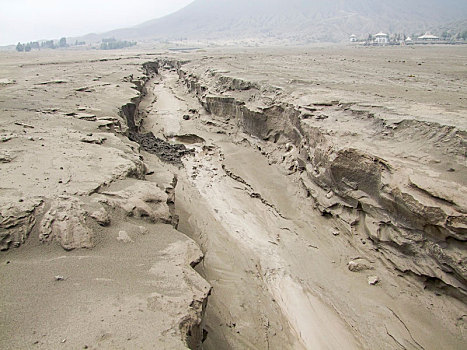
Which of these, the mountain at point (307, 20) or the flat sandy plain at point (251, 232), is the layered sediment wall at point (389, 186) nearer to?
the flat sandy plain at point (251, 232)

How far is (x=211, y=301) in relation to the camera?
5.12 m

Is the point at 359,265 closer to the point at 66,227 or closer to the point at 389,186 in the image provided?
the point at 389,186

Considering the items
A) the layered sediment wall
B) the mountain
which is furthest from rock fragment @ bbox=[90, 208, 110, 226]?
the mountain

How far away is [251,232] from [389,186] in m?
3.36

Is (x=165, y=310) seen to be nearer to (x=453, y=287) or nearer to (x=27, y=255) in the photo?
(x=27, y=255)

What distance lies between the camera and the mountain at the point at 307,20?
112438 millimetres

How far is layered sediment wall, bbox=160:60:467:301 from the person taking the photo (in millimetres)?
4820

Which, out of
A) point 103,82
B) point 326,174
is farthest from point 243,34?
point 326,174

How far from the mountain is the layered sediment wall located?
10497 cm

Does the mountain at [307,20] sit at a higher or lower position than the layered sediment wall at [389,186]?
higher

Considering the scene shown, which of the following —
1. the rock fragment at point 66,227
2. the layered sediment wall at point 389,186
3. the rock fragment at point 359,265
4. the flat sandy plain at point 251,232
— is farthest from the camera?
the rock fragment at point 359,265

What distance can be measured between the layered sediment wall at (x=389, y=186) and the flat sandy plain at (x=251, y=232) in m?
0.03

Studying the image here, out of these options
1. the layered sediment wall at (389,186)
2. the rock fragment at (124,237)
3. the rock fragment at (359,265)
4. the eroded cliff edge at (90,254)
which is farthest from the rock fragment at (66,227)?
the layered sediment wall at (389,186)

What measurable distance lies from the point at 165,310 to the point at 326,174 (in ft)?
18.2
